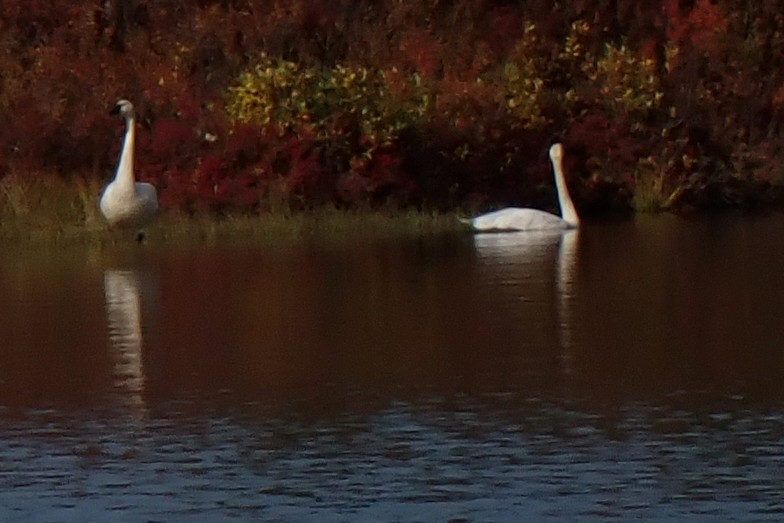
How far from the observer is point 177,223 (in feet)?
84.2

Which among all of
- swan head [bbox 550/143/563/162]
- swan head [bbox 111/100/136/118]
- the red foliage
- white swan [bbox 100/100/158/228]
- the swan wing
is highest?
the red foliage

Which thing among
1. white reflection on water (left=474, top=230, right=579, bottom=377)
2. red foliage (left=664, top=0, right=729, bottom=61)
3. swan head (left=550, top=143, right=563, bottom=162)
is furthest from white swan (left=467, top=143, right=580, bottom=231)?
red foliage (left=664, top=0, right=729, bottom=61)

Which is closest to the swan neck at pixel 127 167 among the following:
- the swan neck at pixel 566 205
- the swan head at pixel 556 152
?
the swan neck at pixel 566 205

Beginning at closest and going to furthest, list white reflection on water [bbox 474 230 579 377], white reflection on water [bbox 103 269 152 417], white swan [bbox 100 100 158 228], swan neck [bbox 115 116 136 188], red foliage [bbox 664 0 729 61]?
white reflection on water [bbox 103 269 152 417] < white reflection on water [bbox 474 230 579 377] < white swan [bbox 100 100 158 228] < swan neck [bbox 115 116 136 188] < red foliage [bbox 664 0 729 61]

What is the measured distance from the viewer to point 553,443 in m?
10.8

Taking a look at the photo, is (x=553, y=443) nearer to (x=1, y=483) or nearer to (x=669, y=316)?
(x=1, y=483)

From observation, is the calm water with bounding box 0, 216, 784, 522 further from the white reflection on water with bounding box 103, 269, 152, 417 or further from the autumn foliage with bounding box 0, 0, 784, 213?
Result: the autumn foliage with bounding box 0, 0, 784, 213

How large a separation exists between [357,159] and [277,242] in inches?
163

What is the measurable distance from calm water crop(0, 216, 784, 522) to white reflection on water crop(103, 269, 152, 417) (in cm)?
4

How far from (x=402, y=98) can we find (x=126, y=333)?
14.3 meters

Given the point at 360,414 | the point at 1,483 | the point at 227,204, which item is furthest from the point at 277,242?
the point at 1,483

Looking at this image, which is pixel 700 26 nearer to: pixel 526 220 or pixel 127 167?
pixel 526 220

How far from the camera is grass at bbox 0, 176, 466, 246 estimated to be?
80.4 feet

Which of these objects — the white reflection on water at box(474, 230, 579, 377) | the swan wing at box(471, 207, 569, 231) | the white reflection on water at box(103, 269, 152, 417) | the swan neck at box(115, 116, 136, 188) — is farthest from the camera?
the swan wing at box(471, 207, 569, 231)
